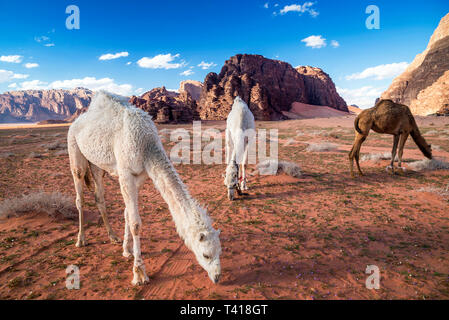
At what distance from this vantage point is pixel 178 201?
11.3 feet

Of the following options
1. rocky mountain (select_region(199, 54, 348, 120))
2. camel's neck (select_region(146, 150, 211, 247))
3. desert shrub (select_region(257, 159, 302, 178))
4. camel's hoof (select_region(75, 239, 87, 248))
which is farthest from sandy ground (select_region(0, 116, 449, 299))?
rocky mountain (select_region(199, 54, 348, 120))

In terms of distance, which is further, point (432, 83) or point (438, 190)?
point (432, 83)

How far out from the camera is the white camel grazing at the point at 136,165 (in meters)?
3.25

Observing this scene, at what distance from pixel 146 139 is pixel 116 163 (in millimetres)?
868

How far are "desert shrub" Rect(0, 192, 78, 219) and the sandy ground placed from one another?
0.72 ft

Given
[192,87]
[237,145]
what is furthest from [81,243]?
[192,87]

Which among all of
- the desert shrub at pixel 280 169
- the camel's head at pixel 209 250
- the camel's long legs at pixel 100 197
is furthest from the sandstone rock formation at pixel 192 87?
the camel's head at pixel 209 250

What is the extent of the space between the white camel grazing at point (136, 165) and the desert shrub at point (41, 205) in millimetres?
2709

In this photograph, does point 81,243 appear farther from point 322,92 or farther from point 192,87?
point 192,87

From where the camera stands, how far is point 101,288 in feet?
12.3

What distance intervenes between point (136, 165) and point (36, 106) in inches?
8879

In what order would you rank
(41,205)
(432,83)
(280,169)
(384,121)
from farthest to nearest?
1. (432,83)
2. (280,169)
3. (384,121)
4. (41,205)

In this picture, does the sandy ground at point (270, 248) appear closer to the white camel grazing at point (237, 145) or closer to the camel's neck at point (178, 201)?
the white camel grazing at point (237, 145)
